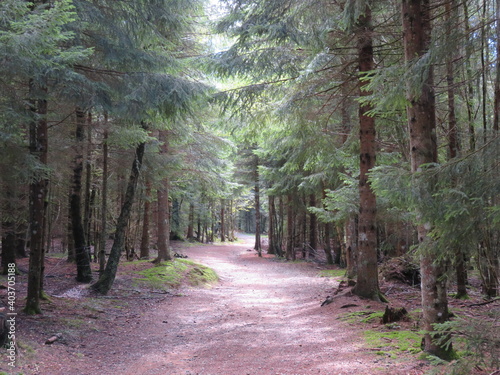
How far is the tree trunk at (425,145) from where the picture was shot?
4.30 meters

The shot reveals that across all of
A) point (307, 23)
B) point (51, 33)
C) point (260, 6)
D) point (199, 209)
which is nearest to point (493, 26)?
point (307, 23)

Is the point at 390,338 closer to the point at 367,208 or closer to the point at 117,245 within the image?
the point at 367,208

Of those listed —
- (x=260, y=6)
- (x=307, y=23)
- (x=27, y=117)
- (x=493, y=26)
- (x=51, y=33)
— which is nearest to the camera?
(x=493, y=26)

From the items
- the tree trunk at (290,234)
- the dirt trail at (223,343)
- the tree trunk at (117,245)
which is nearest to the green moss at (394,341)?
the dirt trail at (223,343)

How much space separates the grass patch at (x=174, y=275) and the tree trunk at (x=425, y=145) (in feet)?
Answer: 30.7

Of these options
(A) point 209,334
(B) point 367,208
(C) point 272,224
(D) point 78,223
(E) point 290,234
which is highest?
(B) point 367,208

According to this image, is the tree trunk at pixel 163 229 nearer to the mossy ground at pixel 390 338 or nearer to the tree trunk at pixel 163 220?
the tree trunk at pixel 163 220

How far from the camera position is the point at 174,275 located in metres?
13.5

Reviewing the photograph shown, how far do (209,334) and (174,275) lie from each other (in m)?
6.48

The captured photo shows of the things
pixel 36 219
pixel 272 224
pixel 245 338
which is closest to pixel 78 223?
pixel 36 219

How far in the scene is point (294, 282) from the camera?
1466cm

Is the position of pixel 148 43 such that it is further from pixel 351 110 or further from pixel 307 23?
pixel 351 110

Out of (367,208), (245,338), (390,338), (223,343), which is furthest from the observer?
(367,208)

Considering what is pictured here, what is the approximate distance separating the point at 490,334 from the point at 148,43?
9444 millimetres
